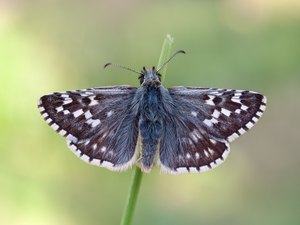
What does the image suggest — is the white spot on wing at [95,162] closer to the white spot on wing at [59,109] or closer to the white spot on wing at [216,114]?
the white spot on wing at [59,109]

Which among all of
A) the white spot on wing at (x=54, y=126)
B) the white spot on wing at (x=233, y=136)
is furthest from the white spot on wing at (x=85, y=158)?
the white spot on wing at (x=233, y=136)

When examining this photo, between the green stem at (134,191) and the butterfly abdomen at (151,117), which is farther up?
the butterfly abdomen at (151,117)

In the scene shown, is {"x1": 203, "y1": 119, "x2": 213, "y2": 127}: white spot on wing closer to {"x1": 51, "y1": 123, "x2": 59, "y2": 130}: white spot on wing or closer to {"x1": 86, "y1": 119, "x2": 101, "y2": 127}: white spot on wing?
{"x1": 86, "y1": 119, "x2": 101, "y2": 127}: white spot on wing

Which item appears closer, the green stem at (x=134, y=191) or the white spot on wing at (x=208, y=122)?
the green stem at (x=134, y=191)

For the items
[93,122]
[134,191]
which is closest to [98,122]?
[93,122]

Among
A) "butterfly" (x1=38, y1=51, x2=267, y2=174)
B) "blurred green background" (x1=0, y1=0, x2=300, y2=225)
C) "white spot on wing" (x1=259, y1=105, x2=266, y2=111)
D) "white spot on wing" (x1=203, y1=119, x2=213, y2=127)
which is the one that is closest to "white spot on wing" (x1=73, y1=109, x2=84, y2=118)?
"butterfly" (x1=38, y1=51, x2=267, y2=174)

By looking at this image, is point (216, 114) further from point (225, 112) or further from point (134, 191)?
point (134, 191)
